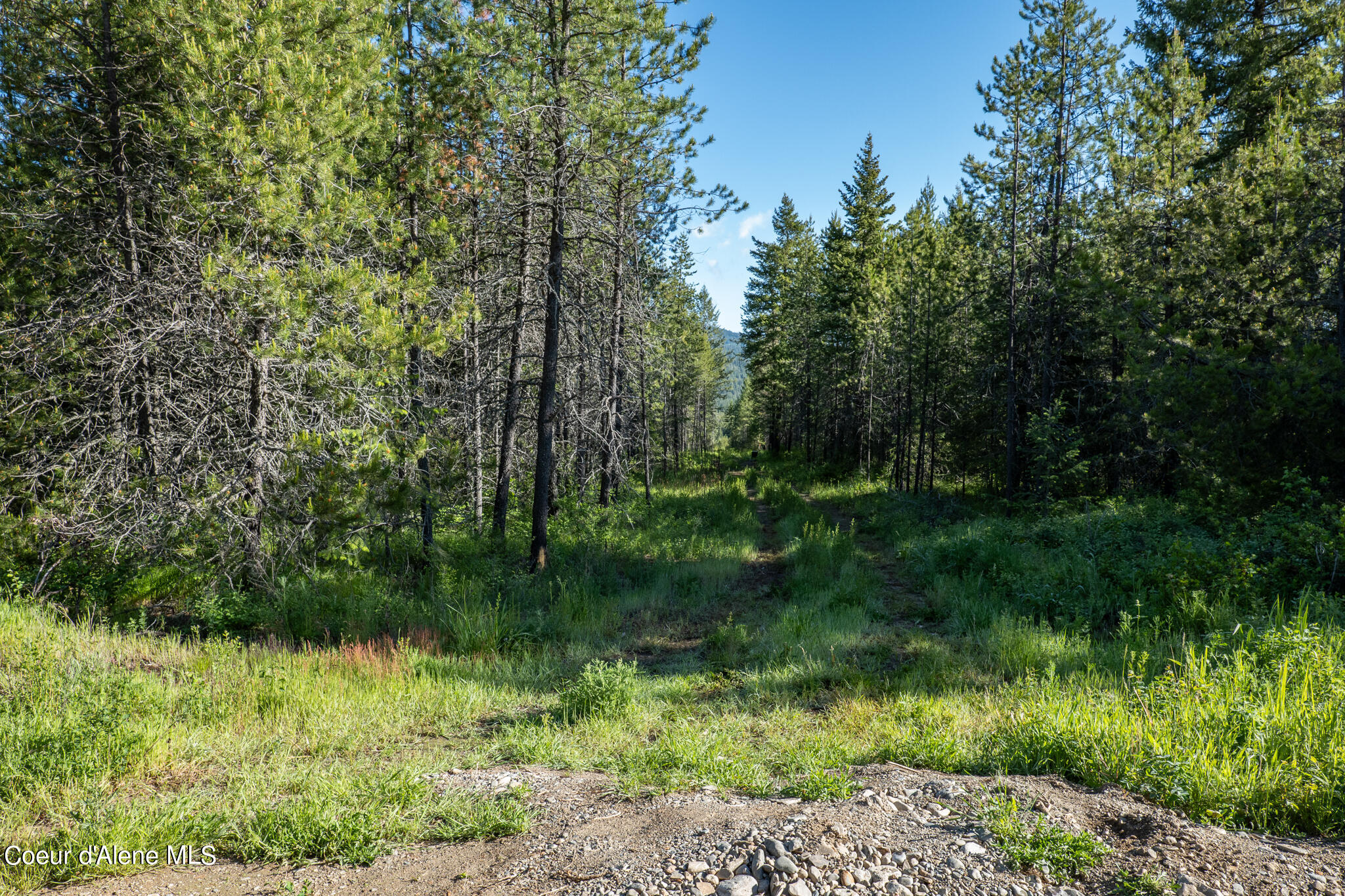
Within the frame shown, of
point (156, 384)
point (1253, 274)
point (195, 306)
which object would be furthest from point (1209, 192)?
point (156, 384)

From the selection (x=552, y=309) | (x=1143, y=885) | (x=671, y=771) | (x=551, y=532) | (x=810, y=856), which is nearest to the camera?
(x=1143, y=885)

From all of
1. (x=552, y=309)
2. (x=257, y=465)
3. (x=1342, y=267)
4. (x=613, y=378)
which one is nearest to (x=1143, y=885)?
(x=257, y=465)

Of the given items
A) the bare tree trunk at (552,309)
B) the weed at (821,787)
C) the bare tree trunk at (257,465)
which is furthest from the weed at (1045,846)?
the bare tree trunk at (257,465)

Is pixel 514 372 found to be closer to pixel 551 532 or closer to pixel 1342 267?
pixel 551 532

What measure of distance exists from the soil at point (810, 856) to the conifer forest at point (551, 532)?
27 millimetres

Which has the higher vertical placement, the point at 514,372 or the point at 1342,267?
the point at 1342,267

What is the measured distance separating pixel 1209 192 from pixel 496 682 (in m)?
17.2

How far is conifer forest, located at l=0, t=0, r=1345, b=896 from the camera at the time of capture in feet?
10.4

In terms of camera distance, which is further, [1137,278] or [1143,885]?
[1137,278]

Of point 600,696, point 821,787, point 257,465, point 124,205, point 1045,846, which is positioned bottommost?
point 600,696

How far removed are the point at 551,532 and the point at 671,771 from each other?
914 centimetres

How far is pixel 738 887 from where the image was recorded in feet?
8.68

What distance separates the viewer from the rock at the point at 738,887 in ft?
8.58

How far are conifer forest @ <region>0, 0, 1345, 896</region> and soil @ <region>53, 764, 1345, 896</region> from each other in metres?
0.03
